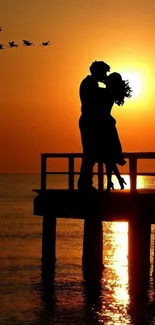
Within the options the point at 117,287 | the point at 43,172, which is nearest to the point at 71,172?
the point at 43,172

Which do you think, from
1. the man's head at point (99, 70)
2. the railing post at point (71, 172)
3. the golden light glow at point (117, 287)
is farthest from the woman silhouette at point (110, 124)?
the golden light glow at point (117, 287)

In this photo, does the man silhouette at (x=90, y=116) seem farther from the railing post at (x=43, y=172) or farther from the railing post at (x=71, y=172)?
the railing post at (x=43, y=172)

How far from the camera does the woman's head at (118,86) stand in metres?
25.2

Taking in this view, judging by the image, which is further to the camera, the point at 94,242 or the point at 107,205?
the point at 94,242

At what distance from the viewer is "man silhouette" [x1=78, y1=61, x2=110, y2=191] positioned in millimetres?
25094

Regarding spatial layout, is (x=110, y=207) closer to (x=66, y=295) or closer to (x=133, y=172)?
(x=133, y=172)

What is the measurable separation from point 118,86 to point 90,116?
3.62 feet

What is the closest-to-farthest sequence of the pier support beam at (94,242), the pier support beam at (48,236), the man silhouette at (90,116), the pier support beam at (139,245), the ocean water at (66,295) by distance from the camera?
the man silhouette at (90,116) → the ocean water at (66,295) → the pier support beam at (139,245) → the pier support beam at (94,242) → the pier support beam at (48,236)

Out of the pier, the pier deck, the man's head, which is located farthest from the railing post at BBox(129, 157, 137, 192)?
the man's head

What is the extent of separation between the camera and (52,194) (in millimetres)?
28609

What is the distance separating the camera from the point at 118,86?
82.9ft

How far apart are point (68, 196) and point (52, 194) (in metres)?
1.00

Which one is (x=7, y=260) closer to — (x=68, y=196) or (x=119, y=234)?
(x=68, y=196)

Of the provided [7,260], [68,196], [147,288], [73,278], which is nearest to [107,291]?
[147,288]
